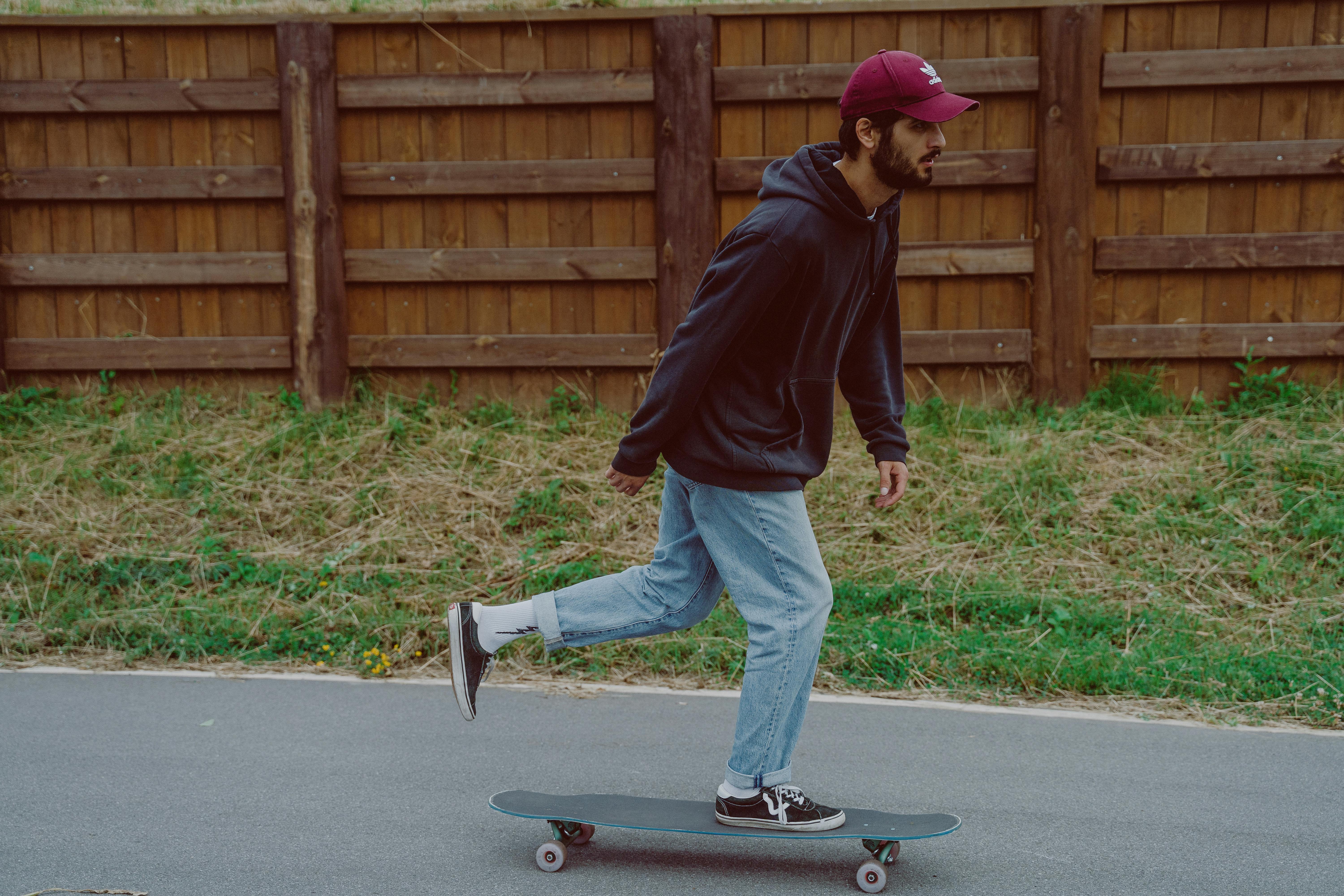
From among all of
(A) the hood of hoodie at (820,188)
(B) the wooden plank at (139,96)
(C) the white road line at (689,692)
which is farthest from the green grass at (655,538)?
(A) the hood of hoodie at (820,188)

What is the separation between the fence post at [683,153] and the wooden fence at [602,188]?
2 centimetres

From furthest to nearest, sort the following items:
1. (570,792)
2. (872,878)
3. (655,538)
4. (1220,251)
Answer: (1220,251) → (655,538) → (570,792) → (872,878)

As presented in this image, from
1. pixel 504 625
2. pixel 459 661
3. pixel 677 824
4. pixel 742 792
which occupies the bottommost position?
A: pixel 677 824

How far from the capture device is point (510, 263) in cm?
685

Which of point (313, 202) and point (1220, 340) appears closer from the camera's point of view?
point (1220, 340)

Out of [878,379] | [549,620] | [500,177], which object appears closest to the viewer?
[549,620]

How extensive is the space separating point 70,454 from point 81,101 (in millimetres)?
2291

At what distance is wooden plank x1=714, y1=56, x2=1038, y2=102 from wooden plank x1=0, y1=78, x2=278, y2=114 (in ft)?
9.67

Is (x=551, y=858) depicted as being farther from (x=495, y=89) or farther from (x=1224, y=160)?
(x=1224, y=160)

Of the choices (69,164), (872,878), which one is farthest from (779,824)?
(69,164)

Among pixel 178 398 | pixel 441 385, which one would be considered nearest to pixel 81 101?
pixel 178 398

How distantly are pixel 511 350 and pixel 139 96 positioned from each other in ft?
9.47

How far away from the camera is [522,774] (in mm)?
3619

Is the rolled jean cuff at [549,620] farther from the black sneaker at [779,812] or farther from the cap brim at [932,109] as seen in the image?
the cap brim at [932,109]
